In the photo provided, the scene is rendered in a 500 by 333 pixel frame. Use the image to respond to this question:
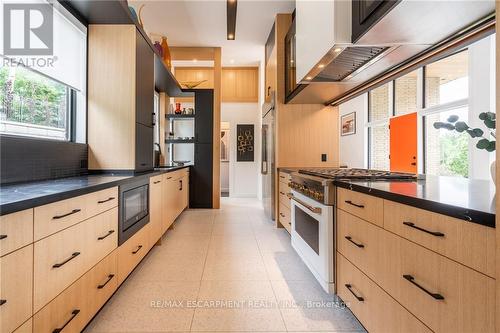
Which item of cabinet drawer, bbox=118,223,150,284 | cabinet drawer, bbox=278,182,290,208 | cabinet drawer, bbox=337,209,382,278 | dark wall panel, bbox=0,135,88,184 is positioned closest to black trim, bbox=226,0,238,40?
cabinet drawer, bbox=278,182,290,208

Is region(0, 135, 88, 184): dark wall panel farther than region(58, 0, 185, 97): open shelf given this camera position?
No

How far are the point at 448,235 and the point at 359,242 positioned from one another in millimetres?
638

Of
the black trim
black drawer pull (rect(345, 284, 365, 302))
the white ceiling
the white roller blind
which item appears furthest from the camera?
the white ceiling

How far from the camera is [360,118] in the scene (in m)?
6.71

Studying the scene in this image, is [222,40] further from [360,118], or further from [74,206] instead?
[74,206]

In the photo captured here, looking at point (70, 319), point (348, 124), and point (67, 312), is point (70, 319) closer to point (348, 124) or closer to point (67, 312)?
point (67, 312)

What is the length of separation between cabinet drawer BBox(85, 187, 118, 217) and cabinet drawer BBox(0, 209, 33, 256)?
0.44 meters

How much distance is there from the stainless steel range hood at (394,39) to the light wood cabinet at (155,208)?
1815mm

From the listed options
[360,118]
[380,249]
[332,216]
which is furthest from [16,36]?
[360,118]

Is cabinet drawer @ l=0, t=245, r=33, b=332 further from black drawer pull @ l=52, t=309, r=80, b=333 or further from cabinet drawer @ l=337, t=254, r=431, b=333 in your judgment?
cabinet drawer @ l=337, t=254, r=431, b=333

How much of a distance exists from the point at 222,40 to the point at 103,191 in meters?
4.43

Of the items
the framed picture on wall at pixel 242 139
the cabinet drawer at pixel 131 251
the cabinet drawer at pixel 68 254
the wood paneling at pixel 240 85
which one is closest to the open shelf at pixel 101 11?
the cabinet drawer at pixel 68 254

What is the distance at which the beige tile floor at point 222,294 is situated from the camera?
5.31ft

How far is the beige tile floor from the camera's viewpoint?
63.7 inches
